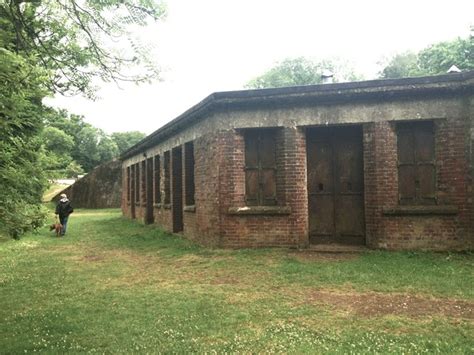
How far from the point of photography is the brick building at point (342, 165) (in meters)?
8.97

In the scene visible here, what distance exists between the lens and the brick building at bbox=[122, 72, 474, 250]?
8969 millimetres

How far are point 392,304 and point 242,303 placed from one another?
209 centimetres

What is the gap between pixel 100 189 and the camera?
1432 inches

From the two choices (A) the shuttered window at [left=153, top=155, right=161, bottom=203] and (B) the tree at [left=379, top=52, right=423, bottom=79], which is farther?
(B) the tree at [left=379, top=52, right=423, bottom=79]

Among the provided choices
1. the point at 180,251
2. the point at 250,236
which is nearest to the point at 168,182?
the point at 180,251

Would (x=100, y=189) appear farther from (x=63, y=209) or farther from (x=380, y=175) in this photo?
(x=380, y=175)

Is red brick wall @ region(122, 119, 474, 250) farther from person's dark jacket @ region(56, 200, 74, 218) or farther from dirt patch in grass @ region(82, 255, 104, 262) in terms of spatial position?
person's dark jacket @ region(56, 200, 74, 218)

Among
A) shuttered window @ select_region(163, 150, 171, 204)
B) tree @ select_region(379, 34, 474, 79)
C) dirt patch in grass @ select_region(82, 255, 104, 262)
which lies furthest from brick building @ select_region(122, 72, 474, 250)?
tree @ select_region(379, 34, 474, 79)

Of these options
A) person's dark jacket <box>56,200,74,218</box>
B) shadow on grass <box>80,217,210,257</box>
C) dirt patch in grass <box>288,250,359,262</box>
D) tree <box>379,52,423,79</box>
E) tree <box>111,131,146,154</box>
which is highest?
tree <box>379,52,423,79</box>

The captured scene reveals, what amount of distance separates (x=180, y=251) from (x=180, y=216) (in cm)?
375

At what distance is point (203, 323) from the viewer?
16.9 feet

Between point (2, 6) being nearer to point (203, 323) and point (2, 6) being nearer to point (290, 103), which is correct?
point (203, 323)

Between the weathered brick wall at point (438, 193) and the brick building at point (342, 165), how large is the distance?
0.02 m

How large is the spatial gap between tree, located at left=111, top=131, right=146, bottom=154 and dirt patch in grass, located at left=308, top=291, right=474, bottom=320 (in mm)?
78927
